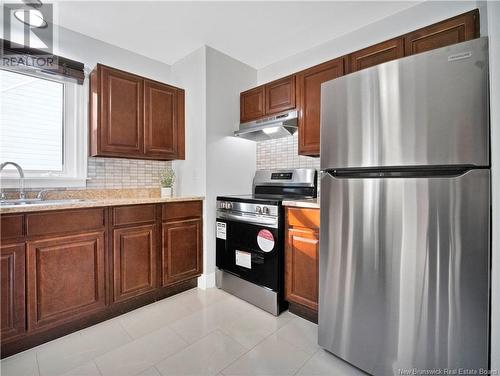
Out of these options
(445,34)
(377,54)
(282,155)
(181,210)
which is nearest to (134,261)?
(181,210)

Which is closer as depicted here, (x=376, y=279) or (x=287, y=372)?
(x=376, y=279)

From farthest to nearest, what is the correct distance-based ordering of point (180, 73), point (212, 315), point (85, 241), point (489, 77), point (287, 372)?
point (180, 73)
point (212, 315)
point (85, 241)
point (287, 372)
point (489, 77)

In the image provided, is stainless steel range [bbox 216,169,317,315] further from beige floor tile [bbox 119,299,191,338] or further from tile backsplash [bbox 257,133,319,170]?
beige floor tile [bbox 119,299,191,338]

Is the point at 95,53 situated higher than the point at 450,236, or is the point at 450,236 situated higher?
the point at 95,53

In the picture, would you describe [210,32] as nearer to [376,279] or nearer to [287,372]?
[376,279]

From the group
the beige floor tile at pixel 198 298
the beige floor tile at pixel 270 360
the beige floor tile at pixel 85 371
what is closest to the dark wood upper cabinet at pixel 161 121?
the beige floor tile at pixel 198 298

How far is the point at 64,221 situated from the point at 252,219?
1372 mm

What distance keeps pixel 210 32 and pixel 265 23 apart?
52cm

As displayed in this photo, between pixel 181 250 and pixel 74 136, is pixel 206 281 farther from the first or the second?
pixel 74 136

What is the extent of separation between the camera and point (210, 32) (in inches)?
90.5

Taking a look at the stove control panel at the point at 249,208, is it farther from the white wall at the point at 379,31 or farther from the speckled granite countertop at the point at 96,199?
the white wall at the point at 379,31

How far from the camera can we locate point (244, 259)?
2.22 m

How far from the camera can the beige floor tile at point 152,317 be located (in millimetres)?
1789

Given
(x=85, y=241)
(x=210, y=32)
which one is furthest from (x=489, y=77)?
(x=85, y=241)
